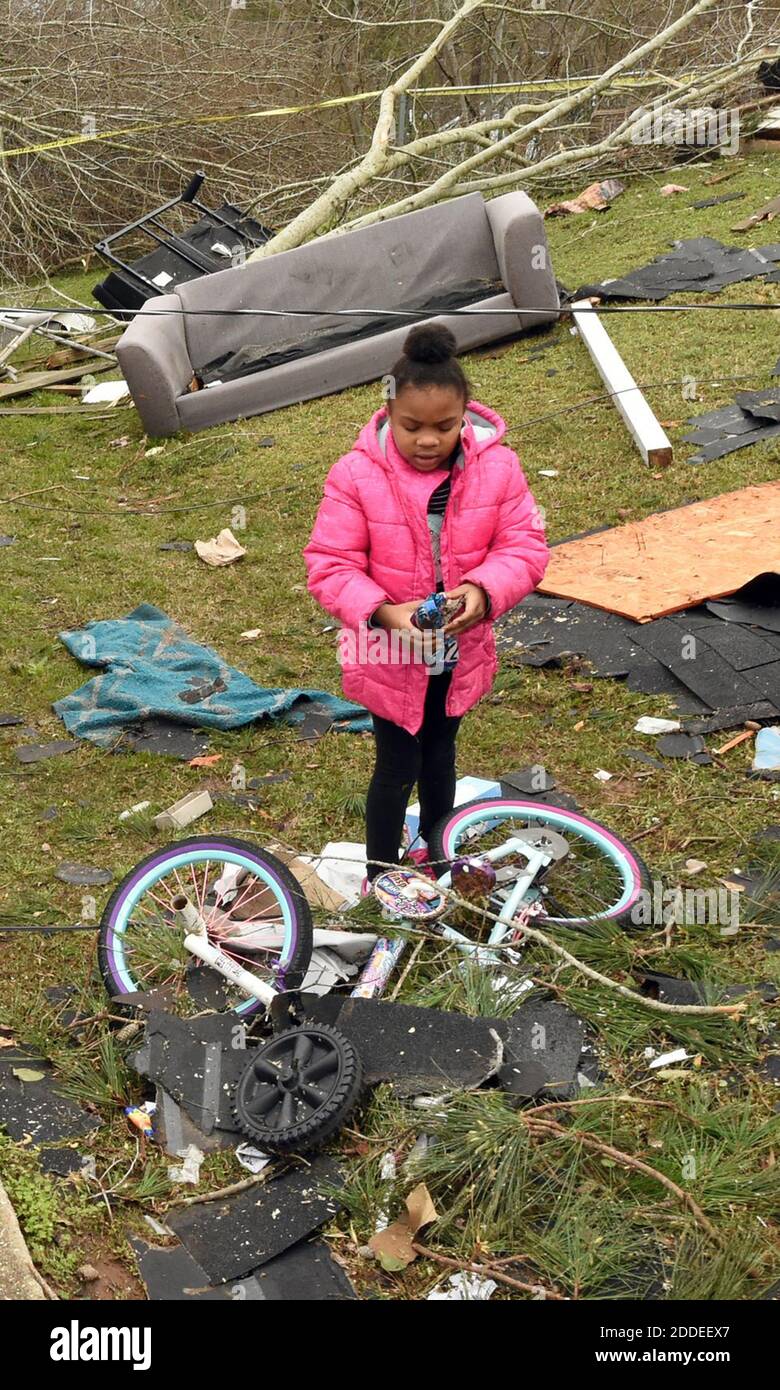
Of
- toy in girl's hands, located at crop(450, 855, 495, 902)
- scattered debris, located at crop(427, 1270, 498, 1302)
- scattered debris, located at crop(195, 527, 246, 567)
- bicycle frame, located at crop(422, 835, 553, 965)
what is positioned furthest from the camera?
scattered debris, located at crop(195, 527, 246, 567)

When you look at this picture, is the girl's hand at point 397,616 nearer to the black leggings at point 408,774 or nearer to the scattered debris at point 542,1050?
the black leggings at point 408,774

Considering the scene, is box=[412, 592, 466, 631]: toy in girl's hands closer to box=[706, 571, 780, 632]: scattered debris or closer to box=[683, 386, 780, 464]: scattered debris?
box=[706, 571, 780, 632]: scattered debris

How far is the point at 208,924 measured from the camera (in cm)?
337

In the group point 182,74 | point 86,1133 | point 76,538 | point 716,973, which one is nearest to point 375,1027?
point 86,1133

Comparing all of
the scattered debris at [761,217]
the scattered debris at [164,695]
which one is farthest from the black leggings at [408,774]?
the scattered debris at [761,217]

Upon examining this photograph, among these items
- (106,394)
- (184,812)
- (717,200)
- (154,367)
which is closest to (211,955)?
(184,812)

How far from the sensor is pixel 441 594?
303cm

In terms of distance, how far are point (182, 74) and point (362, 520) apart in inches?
547

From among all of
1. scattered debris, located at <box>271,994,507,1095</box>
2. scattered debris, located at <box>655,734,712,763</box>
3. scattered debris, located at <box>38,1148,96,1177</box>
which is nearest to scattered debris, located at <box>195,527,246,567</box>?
scattered debris, located at <box>655,734,712,763</box>

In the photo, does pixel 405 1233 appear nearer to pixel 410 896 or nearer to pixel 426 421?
pixel 410 896

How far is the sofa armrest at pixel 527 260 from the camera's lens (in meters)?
9.59

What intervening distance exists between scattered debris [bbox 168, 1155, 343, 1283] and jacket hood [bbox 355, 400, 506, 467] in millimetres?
1652

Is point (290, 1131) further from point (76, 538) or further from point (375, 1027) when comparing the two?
point (76, 538)

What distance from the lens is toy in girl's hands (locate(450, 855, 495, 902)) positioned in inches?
132
